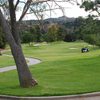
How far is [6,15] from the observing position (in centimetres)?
1556

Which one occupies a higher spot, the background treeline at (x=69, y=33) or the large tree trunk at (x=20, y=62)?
the large tree trunk at (x=20, y=62)

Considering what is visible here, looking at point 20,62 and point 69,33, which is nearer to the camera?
point 20,62

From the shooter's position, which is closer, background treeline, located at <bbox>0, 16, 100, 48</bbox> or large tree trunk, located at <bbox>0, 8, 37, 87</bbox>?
large tree trunk, located at <bbox>0, 8, 37, 87</bbox>

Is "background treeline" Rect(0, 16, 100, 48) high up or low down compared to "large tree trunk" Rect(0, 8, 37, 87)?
down

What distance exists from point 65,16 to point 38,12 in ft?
3.67

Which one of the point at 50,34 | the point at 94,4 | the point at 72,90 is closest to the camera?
the point at 72,90

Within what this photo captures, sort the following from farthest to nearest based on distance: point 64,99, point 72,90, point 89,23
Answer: point 89,23
point 72,90
point 64,99

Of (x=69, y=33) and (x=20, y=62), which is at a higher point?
(x=20, y=62)

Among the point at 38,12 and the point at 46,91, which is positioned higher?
the point at 38,12

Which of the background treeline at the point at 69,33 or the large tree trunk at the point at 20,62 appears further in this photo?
the background treeline at the point at 69,33

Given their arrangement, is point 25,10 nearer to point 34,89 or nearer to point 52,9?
point 52,9

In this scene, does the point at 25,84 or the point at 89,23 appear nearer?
the point at 25,84

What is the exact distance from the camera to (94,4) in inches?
2208

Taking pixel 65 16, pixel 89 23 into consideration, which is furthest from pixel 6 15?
pixel 89 23
